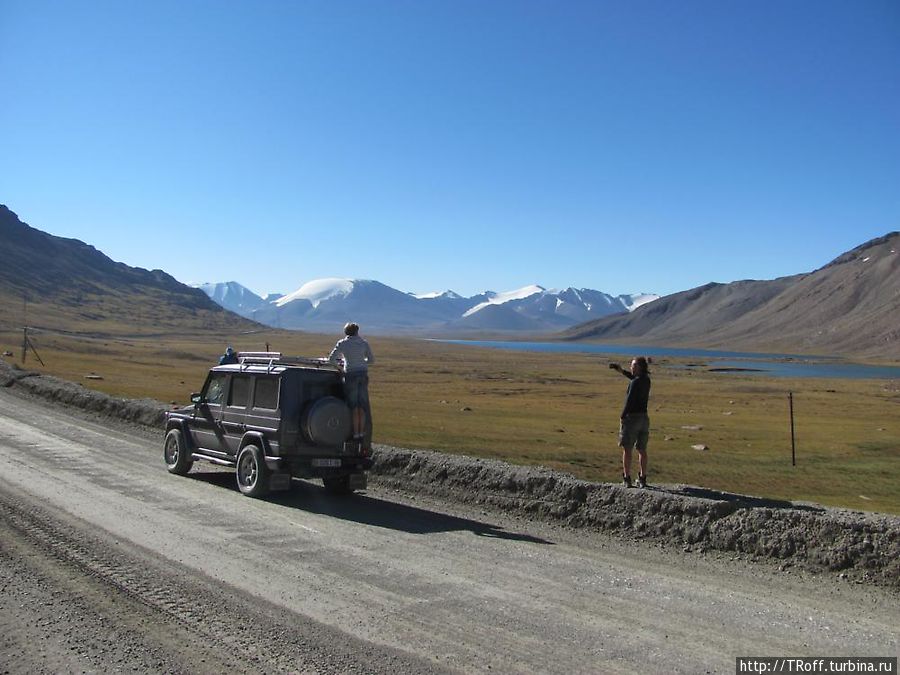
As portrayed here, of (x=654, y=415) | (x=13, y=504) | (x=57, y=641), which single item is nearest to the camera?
(x=57, y=641)

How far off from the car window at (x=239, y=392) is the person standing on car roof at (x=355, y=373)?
2009 millimetres

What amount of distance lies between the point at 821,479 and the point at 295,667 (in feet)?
61.6

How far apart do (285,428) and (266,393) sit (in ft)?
3.44

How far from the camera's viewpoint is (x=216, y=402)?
50.2ft

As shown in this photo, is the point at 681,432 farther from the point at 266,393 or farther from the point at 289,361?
the point at 266,393

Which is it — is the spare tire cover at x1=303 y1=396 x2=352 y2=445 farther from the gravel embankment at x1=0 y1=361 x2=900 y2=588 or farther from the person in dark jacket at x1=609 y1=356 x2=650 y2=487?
the person in dark jacket at x1=609 y1=356 x2=650 y2=487

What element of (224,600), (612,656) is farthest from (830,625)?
(224,600)

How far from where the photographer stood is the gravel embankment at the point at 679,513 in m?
9.05

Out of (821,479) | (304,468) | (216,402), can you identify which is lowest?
(821,479)

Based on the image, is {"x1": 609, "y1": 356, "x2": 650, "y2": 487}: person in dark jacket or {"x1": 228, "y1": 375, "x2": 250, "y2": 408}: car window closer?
{"x1": 609, "y1": 356, "x2": 650, "y2": 487}: person in dark jacket

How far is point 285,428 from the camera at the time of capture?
514 inches

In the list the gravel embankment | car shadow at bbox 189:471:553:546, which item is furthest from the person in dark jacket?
car shadow at bbox 189:471:553:546

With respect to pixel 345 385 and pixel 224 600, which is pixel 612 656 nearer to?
pixel 224 600

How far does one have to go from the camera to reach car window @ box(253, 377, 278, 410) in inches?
530
